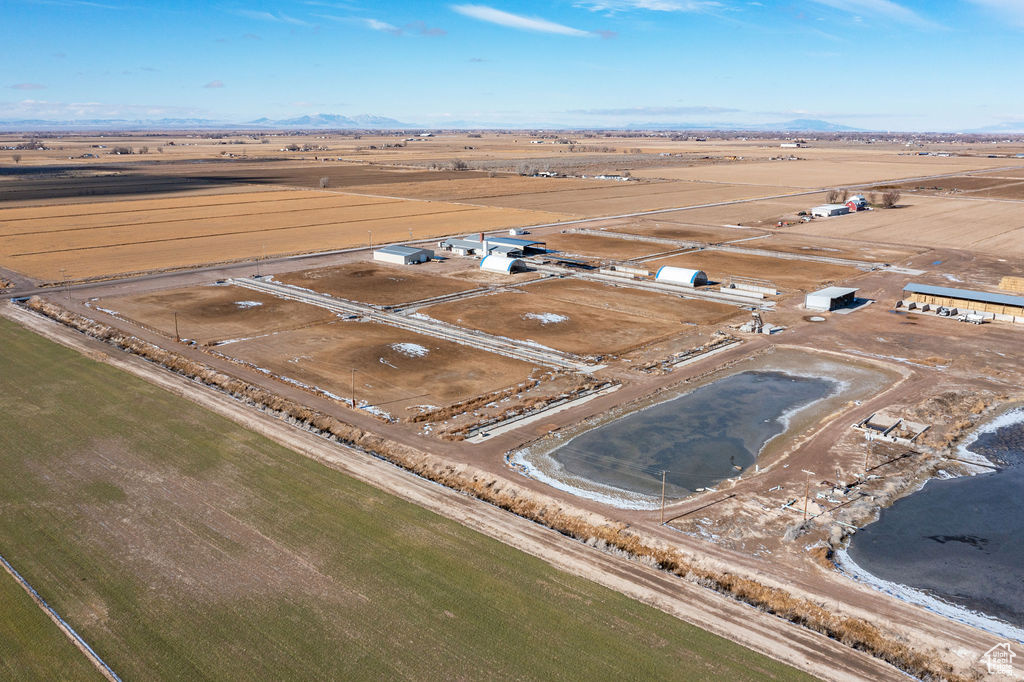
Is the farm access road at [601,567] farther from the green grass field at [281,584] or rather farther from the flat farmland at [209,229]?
the flat farmland at [209,229]

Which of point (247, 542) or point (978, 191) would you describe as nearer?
point (247, 542)

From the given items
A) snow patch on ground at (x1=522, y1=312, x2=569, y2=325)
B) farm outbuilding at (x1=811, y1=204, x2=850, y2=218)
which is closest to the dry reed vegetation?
snow patch on ground at (x1=522, y1=312, x2=569, y2=325)

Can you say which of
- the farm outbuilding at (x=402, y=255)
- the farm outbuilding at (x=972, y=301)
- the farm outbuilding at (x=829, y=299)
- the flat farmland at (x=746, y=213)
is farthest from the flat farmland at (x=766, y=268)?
the farm outbuilding at (x=402, y=255)

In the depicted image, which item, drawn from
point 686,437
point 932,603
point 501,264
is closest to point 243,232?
point 501,264

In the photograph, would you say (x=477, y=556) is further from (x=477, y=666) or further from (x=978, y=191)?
(x=978, y=191)

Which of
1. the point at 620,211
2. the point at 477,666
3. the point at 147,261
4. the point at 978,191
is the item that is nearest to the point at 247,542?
the point at 477,666

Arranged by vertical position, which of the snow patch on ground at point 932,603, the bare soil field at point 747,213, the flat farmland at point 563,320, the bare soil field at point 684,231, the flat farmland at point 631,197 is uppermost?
the flat farmland at point 631,197
